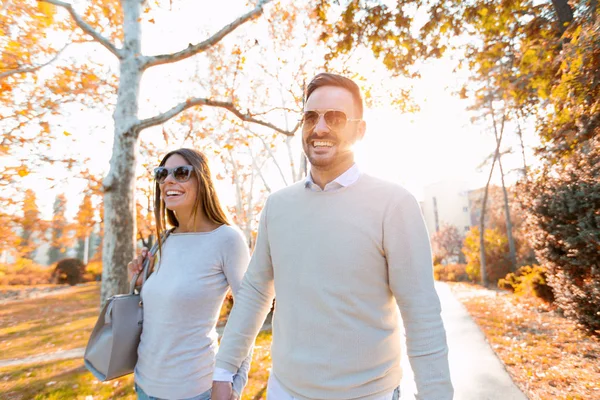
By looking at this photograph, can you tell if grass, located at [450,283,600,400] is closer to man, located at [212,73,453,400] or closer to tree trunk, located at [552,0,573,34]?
man, located at [212,73,453,400]

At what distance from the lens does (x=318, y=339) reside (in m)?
1.59

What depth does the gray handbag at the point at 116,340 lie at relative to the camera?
6.84 ft

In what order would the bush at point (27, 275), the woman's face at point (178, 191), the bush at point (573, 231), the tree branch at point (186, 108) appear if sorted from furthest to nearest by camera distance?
the bush at point (27, 275) < the bush at point (573, 231) < the tree branch at point (186, 108) < the woman's face at point (178, 191)

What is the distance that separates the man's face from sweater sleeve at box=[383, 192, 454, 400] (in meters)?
0.42

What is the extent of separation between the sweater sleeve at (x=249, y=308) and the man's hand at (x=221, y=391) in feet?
0.24

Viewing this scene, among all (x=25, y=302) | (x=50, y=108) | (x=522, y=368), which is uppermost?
(x=50, y=108)

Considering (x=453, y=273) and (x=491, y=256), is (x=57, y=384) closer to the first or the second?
(x=491, y=256)

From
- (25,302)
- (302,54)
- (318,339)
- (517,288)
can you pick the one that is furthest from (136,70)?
(25,302)

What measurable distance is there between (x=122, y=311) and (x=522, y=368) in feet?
20.8

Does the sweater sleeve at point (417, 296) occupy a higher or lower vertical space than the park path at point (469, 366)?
higher

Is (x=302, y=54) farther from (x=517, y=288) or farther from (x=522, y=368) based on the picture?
(x=517, y=288)

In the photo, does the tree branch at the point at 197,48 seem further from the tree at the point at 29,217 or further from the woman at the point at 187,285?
the tree at the point at 29,217

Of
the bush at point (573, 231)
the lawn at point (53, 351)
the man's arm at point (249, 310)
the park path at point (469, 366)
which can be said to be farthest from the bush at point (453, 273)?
the man's arm at point (249, 310)

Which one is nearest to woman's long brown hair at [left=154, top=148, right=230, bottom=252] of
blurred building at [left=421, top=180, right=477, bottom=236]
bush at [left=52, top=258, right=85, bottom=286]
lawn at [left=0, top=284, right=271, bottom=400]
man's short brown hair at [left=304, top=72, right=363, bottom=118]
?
man's short brown hair at [left=304, top=72, right=363, bottom=118]
